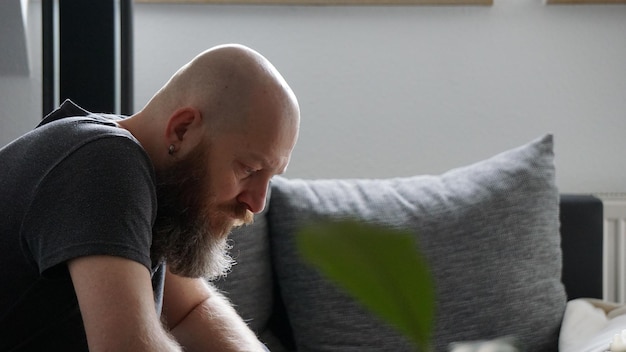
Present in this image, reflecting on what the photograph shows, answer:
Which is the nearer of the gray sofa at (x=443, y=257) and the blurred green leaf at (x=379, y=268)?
the blurred green leaf at (x=379, y=268)

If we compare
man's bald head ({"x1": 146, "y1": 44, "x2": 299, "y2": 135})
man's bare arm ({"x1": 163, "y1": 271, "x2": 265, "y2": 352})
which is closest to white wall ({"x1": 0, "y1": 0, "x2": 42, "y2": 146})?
man's bare arm ({"x1": 163, "y1": 271, "x2": 265, "y2": 352})

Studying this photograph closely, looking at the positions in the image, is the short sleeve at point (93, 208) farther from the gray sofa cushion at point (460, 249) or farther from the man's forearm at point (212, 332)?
the gray sofa cushion at point (460, 249)

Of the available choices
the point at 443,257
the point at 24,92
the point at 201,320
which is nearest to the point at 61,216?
the point at 201,320

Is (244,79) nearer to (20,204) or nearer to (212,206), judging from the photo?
(212,206)

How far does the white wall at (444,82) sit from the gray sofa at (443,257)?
0.39 m

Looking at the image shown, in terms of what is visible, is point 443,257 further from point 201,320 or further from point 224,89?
point 224,89

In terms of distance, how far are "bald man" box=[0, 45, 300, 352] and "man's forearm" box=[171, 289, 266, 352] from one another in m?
0.20

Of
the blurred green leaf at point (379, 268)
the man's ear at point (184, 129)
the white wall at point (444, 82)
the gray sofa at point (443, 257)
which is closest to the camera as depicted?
the blurred green leaf at point (379, 268)

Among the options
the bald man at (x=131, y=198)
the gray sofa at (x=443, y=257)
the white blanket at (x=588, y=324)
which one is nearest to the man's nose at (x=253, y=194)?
the bald man at (x=131, y=198)

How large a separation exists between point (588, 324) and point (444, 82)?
86 cm

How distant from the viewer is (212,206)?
145 cm

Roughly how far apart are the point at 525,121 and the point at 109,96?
47.6 inches

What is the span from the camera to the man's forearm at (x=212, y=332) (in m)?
1.70

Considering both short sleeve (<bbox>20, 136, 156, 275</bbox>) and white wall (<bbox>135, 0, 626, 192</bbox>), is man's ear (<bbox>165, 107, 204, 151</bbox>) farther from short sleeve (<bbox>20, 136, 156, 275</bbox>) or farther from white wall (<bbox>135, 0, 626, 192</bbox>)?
white wall (<bbox>135, 0, 626, 192</bbox>)
